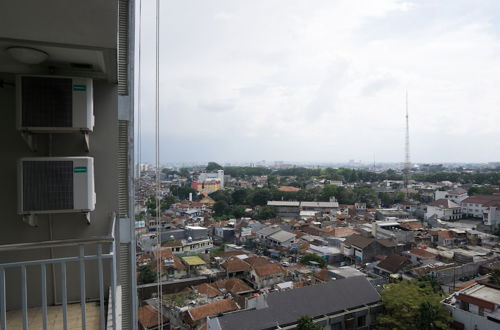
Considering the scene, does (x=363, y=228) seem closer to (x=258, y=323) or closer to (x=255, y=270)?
(x=255, y=270)

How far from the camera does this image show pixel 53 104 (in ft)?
4.17

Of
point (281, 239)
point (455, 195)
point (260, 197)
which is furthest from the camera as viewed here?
point (260, 197)

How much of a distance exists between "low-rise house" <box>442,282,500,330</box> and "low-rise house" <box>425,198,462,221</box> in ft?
43.3

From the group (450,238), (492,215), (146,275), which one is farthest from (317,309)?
(492,215)

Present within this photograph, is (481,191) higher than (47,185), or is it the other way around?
(47,185)

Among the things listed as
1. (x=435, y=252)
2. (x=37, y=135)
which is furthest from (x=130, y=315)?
(x=435, y=252)

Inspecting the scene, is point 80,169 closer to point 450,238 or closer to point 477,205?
point 450,238

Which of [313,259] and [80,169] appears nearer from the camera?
[80,169]

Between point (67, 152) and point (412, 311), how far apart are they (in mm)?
6166

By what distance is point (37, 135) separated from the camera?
4.65 feet

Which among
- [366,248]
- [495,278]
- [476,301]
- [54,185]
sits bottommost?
[366,248]

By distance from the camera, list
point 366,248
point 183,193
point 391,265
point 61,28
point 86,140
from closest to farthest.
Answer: point 61,28 < point 86,140 < point 391,265 < point 366,248 < point 183,193

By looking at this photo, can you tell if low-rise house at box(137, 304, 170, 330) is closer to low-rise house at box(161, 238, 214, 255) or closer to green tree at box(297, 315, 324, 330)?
green tree at box(297, 315, 324, 330)

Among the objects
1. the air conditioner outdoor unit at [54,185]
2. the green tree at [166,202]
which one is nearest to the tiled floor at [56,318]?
the air conditioner outdoor unit at [54,185]
